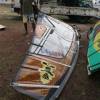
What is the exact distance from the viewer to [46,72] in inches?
270

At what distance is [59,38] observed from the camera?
9.37 m

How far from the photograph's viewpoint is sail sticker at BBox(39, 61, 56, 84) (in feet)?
21.7

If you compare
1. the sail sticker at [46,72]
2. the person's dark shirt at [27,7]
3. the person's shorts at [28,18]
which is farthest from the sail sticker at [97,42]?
the person's dark shirt at [27,7]

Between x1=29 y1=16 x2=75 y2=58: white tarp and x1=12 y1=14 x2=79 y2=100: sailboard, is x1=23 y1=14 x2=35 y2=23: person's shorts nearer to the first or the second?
x1=29 y1=16 x2=75 y2=58: white tarp

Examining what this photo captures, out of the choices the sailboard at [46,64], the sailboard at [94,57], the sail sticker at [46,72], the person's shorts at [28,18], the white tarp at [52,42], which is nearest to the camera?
the sailboard at [46,64]

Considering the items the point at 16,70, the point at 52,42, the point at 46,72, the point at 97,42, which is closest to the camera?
the point at 46,72

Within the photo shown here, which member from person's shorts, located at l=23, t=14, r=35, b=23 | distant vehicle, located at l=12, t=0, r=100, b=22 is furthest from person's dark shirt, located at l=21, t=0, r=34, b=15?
distant vehicle, located at l=12, t=0, r=100, b=22

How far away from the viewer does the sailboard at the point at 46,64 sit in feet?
20.6

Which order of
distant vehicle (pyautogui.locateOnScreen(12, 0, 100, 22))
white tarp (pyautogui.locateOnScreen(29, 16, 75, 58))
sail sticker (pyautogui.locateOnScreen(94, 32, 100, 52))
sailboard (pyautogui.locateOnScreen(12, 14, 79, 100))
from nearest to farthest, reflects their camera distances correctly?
sailboard (pyautogui.locateOnScreen(12, 14, 79, 100)) → white tarp (pyautogui.locateOnScreen(29, 16, 75, 58)) → sail sticker (pyautogui.locateOnScreen(94, 32, 100, 52)) → distant vehicle (pyautogui.locateOnScreen(12, 0, 100, 22))

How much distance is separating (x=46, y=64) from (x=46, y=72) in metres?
0.42

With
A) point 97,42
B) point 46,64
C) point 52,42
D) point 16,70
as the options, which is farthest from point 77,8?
point 46,64

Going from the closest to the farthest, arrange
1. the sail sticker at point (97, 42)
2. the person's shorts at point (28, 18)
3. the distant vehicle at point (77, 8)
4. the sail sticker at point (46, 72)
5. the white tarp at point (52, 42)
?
the sail sticker at point (46, 72)
the white tarp at point (52, 42)
the sail sticker at point (97, 42)
the person's shorts at point (28, 18)
the distant vehicle at point (77, 8)

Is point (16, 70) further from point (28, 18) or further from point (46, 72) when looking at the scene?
point (28, 18)

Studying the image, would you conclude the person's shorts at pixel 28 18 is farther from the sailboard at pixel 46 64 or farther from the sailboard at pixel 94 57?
the sailboard at pixel 94 57
